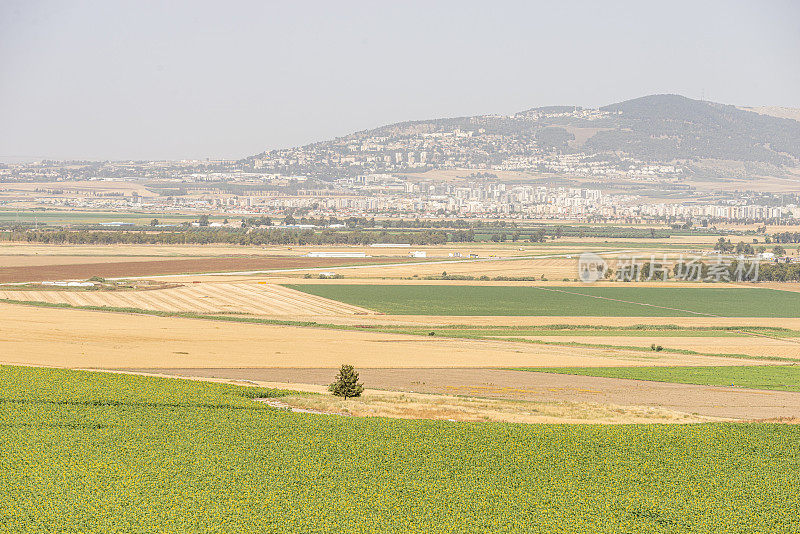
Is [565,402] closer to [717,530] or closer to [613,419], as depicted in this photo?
[613,419]

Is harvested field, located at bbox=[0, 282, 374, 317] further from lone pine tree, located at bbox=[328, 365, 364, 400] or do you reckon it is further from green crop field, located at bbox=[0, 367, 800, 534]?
green crop field, located at bbox=[0, 367, 800, 534]

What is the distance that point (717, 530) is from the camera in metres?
15.9

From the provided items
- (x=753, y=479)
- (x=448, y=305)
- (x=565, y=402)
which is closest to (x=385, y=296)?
(x=448, y=305)

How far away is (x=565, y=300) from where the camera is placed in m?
74.9

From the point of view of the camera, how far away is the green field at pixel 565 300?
221 ft

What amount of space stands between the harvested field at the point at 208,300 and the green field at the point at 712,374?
87.4 feet

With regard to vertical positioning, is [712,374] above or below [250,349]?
below

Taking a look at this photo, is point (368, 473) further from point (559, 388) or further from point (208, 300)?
point (208, 300)

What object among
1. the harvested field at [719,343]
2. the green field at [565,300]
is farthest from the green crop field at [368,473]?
the green field at [565,300]

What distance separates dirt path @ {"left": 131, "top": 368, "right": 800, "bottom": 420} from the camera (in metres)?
31.8

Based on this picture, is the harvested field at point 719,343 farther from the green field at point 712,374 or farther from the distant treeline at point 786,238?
the distant treeline at point 786,238

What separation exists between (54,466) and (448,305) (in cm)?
5234

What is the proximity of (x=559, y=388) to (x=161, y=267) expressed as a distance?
68796 millimetres

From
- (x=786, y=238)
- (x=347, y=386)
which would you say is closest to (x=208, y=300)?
(x=347, y=386)
